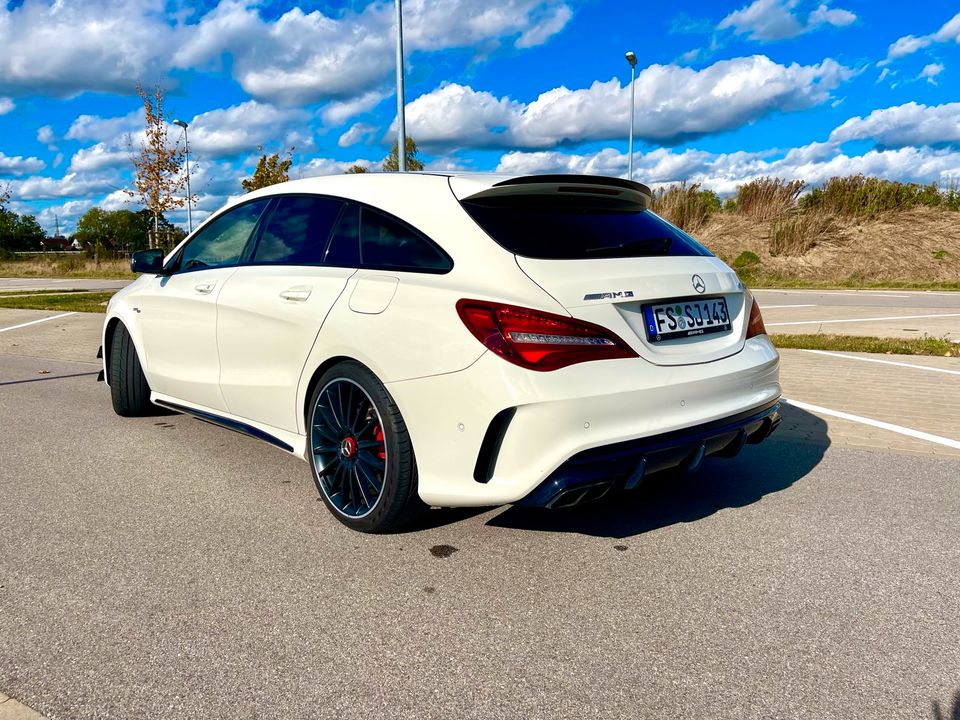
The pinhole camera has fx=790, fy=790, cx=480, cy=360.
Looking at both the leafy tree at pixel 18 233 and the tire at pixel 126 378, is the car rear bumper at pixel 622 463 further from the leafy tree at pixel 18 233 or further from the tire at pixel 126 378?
the leafy tree at pixel 18 233

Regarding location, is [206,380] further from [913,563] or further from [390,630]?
[913,563]

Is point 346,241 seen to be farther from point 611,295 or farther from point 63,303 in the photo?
point 63,303

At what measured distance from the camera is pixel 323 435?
12.1 feet

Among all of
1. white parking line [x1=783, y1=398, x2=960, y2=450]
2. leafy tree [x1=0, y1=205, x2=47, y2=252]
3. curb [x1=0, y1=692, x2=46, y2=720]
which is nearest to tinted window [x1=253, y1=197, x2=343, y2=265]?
curb [x1=0, y1=692, x2=46, y2=720]

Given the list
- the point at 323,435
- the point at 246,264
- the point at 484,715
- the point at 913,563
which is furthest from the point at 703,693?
the point at 246,264

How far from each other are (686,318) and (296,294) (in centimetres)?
183

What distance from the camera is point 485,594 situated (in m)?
2.94

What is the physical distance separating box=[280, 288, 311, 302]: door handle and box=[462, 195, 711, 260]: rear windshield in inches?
37.4

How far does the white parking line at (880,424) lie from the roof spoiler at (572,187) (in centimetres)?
284

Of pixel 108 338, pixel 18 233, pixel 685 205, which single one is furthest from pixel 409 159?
pixel 18 233

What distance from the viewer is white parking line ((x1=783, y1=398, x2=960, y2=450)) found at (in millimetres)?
5078

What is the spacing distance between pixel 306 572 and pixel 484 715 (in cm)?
119

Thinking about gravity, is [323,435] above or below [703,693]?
above

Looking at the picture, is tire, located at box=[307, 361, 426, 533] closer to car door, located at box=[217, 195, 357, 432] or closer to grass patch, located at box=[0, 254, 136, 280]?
car door, located at box=[217, 195, 357, 432]
